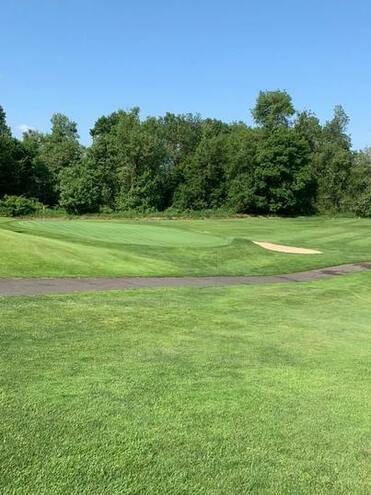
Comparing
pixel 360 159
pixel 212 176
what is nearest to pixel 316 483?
pixel 212 176

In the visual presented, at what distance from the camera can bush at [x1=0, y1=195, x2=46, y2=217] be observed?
63.6 m

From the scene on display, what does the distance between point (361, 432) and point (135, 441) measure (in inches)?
84.1

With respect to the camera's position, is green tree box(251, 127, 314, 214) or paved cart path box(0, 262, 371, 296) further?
green tree box(251, 127, 314, 214)

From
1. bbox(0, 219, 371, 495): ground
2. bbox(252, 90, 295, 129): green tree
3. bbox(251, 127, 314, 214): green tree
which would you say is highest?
bbox(252, 90, 295, 129): green tree

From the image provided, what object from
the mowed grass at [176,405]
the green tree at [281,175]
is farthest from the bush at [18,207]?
the mowed grass at [176,405]

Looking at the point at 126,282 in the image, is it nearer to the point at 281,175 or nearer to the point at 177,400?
the point at 177,400

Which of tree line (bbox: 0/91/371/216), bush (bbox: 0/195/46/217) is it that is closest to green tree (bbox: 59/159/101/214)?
tree line (bbox: 0/91/371/216)

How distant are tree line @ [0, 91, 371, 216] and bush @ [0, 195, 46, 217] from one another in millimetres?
8654

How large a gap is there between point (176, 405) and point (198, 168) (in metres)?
84.9

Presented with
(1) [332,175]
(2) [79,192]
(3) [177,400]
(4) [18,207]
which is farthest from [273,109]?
(3) [177,400]

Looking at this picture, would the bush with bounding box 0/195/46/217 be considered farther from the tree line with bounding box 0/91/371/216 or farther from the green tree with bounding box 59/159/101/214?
the tree line with bounding box 0/91/371/216

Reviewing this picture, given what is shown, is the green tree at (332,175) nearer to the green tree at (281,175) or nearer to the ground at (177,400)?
the green tree at (281,175)

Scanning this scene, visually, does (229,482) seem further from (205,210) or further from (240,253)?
(205,210)

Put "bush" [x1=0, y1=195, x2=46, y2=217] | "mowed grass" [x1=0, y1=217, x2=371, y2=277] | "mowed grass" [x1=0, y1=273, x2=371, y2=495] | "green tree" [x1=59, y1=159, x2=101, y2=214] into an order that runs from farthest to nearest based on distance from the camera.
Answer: "green tree" [x1=59, y1=159, x2=101, y2=214]
"bush" [x1=0, y1=195, x2=46, y2=217]
"mowed grass" [x1=0, y1=217, x2=371, y2=277]
"mowed grass" [x1=0, y1=273, x2=371, y2=495]
